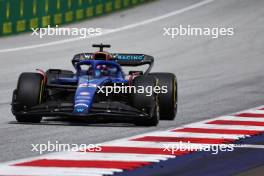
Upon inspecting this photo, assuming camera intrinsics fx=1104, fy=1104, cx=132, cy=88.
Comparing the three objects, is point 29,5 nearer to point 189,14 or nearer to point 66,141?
point 189,14

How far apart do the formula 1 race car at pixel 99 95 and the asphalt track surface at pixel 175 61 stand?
22 centimetres

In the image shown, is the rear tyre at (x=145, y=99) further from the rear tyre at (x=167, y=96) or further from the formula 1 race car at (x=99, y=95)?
the rear tyre at (x=167, y=96)

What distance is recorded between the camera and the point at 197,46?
29844mm

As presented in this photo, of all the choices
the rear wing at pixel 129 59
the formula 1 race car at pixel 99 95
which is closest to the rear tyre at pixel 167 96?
the formula 1 race car at pixel 99 95

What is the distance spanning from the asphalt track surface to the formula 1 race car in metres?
0.22

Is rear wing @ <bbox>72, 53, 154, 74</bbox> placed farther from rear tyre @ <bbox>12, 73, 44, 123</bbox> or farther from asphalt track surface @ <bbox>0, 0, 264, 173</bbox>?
rear tyre @ <bbox>12, 73, 44, 123</bbox>

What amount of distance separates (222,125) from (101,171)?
464 cm

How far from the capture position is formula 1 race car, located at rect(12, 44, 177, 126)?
15773mm

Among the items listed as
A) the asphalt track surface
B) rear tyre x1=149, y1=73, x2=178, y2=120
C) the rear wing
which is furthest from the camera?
the rear wing

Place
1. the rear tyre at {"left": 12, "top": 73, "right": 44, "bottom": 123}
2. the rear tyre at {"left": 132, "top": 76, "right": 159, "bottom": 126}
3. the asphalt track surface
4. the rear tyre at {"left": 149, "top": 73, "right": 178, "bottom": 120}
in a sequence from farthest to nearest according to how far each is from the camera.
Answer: the rear tyre at {"left": 149, "top": 73, "right": 178, "bottom": 120} < the rear tyre at {"left": 12, "top": 73, "right": 44, "bottom": 123} < the rear tyre at {"left": 132, "top": 76, "right": 159, "bottom": 126} < the asphalt track surface

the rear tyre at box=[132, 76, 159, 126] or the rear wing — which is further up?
the rear wing

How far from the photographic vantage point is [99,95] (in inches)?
640

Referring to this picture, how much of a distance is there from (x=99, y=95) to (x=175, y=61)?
11.1m

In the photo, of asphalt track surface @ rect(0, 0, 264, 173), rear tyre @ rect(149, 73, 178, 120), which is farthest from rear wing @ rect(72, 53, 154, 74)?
asphalt track surface @ rect(0, 0, 264, 173)
